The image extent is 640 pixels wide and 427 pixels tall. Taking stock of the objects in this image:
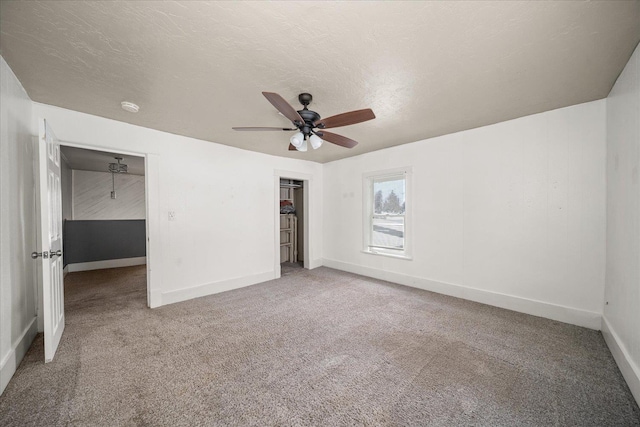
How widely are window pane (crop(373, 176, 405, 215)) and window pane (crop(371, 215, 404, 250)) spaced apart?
0.40 feet

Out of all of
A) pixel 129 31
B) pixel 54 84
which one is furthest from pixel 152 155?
pixel 129 31

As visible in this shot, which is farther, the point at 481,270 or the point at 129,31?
the point at 481,270

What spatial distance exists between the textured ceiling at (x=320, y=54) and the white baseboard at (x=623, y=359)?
2.32 meters

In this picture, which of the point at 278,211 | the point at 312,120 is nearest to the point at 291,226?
the point at 278,211

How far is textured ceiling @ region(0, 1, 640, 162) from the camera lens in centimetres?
141

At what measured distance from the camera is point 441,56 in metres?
1.80

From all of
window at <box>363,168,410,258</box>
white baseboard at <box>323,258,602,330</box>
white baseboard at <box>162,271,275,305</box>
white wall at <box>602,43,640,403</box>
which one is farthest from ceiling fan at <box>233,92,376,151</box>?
white baseboard at <box>323,258,602,330</box>

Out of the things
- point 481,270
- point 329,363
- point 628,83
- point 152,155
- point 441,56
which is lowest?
point 329,363

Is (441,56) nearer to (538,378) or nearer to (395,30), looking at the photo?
(395,30)

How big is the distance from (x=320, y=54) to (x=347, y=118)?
0.56 metres

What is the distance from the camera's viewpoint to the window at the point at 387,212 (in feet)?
14.3

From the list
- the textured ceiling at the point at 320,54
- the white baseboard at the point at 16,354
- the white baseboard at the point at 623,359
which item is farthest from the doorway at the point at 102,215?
the white baseboard at the point at 623,359

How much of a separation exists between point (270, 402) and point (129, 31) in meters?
2.65

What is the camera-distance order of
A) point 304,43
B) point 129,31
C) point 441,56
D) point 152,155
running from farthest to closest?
point 152,155 < point 441,56 < point 304,43 < point 129,31
